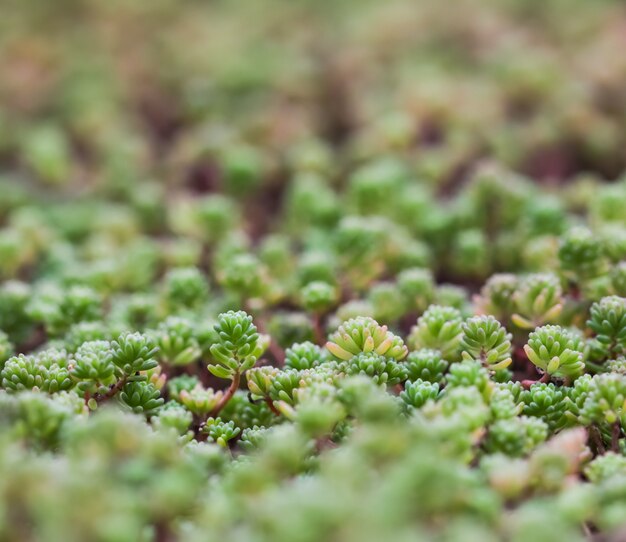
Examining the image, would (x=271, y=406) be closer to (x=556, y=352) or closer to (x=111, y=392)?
(x=111, y=392)

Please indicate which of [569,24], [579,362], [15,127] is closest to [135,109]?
[15,127]

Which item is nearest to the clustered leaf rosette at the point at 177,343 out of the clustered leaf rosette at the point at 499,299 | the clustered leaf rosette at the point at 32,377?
the clustered leaf rosette at the point at 32,377

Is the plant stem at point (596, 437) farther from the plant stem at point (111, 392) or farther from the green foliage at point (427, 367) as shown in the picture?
the plant stem at point (111, 392)

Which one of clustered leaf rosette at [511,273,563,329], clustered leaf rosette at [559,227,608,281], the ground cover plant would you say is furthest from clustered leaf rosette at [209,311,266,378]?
clustered leaf rosette at [559,227,608,281]

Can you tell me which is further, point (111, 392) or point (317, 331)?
point (317, 331)

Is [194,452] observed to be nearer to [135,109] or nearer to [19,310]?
[19,310]

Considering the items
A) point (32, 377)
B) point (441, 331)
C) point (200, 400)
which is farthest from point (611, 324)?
point (32, 377)

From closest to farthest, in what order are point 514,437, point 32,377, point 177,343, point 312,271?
point 514,437 → point 32,377 → point 177,343 → point 312,271
